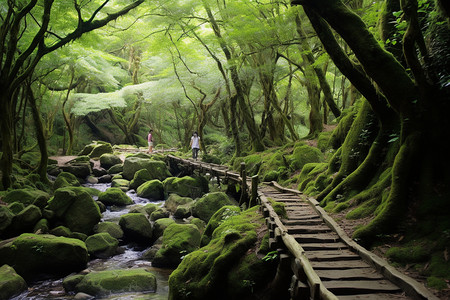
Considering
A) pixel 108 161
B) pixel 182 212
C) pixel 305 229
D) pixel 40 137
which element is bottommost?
pixel 182 212

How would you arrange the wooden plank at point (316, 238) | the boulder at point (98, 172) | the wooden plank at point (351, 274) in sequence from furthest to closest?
the boulder at point (98, 172) < the wooden plank at point (316, 238) < the wooden plank at point (351, 274)

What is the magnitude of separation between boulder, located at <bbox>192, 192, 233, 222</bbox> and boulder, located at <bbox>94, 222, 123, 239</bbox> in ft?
10.4

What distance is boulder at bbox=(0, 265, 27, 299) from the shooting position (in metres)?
7.72

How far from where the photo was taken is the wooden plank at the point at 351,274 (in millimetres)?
4789

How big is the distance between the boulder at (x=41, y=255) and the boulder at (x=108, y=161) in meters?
16.3

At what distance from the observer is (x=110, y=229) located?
12.3 metres

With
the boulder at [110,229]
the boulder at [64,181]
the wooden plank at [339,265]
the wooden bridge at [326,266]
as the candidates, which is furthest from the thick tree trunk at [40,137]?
the wooden plank at [339,265]

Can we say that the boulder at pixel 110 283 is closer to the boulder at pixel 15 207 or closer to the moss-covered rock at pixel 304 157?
the boulder at pixel 15 207

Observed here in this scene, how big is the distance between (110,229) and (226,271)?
7.30 meters

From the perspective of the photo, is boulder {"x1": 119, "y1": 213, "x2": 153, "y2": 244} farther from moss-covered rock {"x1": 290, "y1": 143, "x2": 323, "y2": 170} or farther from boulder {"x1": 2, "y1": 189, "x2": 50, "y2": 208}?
moss-covered rock {"x1": 290, "y1": 143, "x2": 323, "y2": 170}

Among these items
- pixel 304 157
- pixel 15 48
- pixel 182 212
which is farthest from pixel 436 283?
pixel 15 48

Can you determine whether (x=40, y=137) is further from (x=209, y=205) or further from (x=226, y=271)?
(x=226, y=271)

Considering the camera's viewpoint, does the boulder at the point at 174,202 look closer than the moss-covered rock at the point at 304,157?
No

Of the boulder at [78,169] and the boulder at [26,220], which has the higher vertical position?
the boulder at [78,169]
